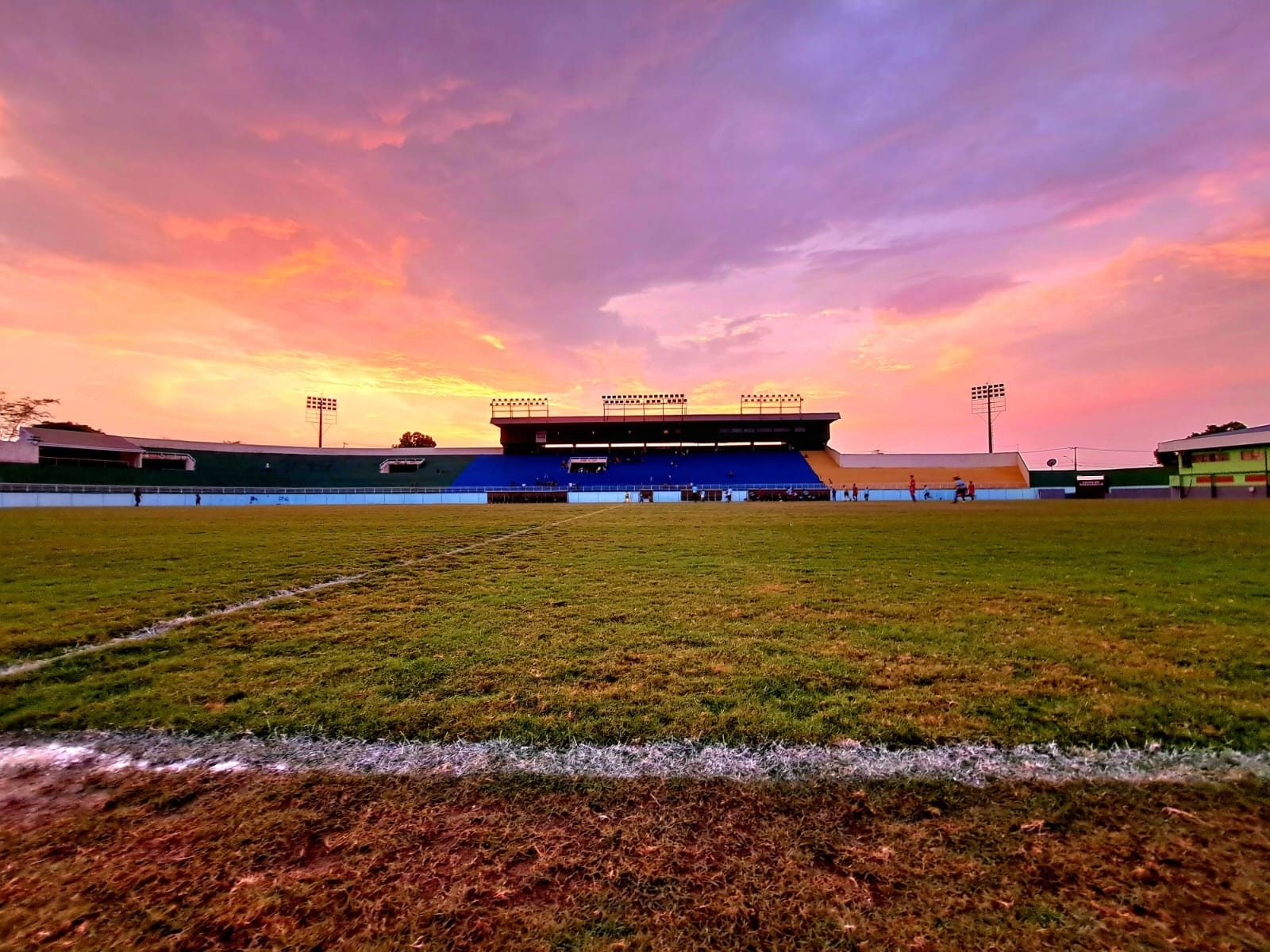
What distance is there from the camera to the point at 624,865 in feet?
4.87

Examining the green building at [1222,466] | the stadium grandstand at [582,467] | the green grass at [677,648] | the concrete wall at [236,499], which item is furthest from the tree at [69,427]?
the green building at [1222,466]

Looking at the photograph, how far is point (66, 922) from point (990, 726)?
309 centimetres

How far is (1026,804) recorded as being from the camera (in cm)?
175

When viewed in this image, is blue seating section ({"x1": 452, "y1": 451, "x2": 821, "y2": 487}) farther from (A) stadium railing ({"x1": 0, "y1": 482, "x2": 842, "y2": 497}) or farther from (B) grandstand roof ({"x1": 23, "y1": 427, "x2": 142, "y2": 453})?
(B) grandstand roof ({"x1": 23, "y1": 427, "x2": 142, "y2": 453})

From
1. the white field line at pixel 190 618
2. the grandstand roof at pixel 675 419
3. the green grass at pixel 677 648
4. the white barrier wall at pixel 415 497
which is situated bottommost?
the green grass at pixel 677 648

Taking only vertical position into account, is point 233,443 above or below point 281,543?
above

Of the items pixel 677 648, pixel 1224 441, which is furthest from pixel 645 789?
pixel 1224 441

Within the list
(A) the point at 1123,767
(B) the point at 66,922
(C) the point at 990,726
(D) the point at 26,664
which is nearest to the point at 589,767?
(B) the point at 66,922

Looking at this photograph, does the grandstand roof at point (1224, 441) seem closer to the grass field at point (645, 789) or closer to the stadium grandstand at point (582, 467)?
the stadium grandstand at point (582, 467)

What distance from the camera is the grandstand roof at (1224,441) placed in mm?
34062

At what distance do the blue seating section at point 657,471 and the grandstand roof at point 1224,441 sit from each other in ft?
83.8

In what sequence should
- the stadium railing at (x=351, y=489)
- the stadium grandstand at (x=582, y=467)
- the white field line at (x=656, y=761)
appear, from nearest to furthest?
the white field line at (x=656, y=761) < the stadium railing at (x=351, y=489) < the stadium grandstand at (x=582, y=467)

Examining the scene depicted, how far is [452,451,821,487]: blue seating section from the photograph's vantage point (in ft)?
144

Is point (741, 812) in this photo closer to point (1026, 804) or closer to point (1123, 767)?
point (1026, 804)
